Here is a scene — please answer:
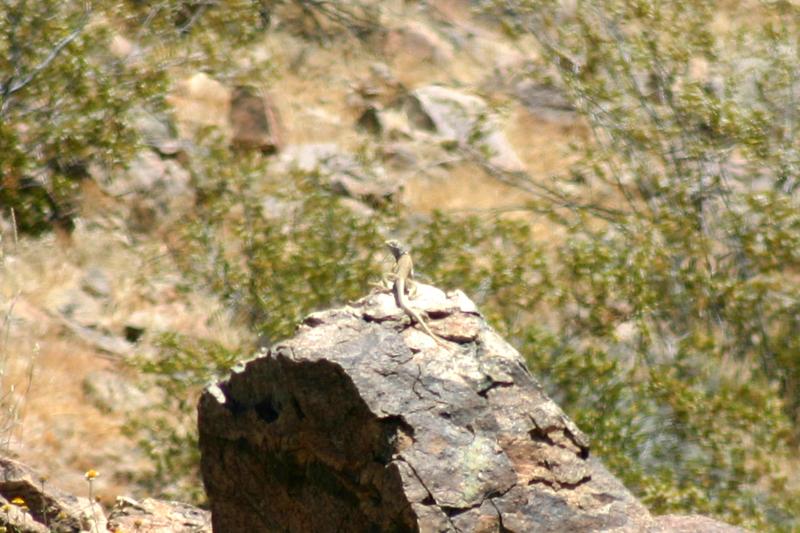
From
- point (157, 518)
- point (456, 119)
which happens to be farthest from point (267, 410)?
point (456, 119)

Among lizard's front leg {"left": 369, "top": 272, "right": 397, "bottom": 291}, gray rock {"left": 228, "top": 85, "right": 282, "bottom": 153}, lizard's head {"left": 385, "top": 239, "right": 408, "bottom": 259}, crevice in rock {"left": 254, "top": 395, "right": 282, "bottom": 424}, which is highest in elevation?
lizard's front leg {"left": 369, "top": 272, "right": 397, "bottom": 291}

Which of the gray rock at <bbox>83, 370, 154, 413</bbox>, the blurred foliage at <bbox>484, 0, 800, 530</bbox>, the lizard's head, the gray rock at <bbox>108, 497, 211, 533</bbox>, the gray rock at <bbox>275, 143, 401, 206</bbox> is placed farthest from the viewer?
the gray rock at <bbox>275, 143, 401, 206</bbox>

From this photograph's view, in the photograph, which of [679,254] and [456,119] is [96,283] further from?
[679,254]

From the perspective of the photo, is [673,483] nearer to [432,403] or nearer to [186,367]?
[186,367]

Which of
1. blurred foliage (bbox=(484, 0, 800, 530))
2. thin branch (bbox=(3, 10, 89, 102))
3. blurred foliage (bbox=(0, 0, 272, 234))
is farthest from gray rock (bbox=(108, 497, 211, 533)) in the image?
thin branch (bbox=(3, 10, 89, 102))

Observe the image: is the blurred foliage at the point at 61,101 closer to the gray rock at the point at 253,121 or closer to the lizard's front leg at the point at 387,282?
the gray rock at the point at 253,121

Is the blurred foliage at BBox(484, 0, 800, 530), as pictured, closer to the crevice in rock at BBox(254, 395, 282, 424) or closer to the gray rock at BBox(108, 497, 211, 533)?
the gray rock at BBox(108, 497, 211, 533)

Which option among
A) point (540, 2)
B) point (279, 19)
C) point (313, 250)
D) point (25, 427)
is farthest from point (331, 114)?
point (25, 427)

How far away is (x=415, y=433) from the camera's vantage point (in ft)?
17.8

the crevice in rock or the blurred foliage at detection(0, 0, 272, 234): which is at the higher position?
the crevice in rock

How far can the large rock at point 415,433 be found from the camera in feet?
17.6

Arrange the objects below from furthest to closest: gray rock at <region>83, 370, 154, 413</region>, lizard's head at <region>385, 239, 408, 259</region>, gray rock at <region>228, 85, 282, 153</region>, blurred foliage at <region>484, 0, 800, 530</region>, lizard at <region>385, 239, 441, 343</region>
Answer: gray rock at <region>228, 85, 282, 153</region>, gray rock at <region>83, 370, 154, 413</region>, blurred foliage at <region>484, 0, 800, 530</region>, lizard's head at <region>385, 239, 408, 259</region>, lizard at <region>385, 239, 441, 343</region>

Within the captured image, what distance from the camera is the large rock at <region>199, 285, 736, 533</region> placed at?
5.38 m

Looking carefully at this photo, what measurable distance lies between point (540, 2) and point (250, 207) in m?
5.36
